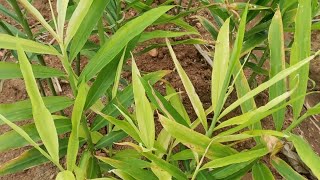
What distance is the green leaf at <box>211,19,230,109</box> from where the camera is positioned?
855mm

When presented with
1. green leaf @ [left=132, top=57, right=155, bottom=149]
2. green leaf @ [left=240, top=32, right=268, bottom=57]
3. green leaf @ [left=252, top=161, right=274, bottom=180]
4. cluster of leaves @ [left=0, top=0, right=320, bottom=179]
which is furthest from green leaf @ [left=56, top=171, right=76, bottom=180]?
green leaf @ [left=240, top=32, right=268, bottom=57]

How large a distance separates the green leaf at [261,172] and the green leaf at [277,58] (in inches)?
2.9

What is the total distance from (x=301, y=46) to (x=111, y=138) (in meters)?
0.42

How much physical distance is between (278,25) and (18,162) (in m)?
0.55

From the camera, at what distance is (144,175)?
0.92 metres

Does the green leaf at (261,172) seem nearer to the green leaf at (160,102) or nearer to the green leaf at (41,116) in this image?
the green leaf at (160,102)

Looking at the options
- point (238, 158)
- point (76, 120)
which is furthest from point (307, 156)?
point (76, 120)

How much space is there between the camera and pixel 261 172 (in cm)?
93

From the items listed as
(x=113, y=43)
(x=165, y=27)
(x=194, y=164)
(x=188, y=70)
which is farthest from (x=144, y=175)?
(x=165, y=27)

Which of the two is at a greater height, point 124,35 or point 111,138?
point 124,35

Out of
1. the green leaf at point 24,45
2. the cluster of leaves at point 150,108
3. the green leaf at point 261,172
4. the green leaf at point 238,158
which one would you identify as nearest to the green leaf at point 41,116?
the cluster of leaves at point 150,108

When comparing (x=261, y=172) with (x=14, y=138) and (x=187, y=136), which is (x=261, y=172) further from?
(x=14, y=138)

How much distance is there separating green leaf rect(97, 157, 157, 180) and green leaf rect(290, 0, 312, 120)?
0.28 metres

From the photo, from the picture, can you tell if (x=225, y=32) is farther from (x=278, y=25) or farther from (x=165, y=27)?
(x=165, y=27)
